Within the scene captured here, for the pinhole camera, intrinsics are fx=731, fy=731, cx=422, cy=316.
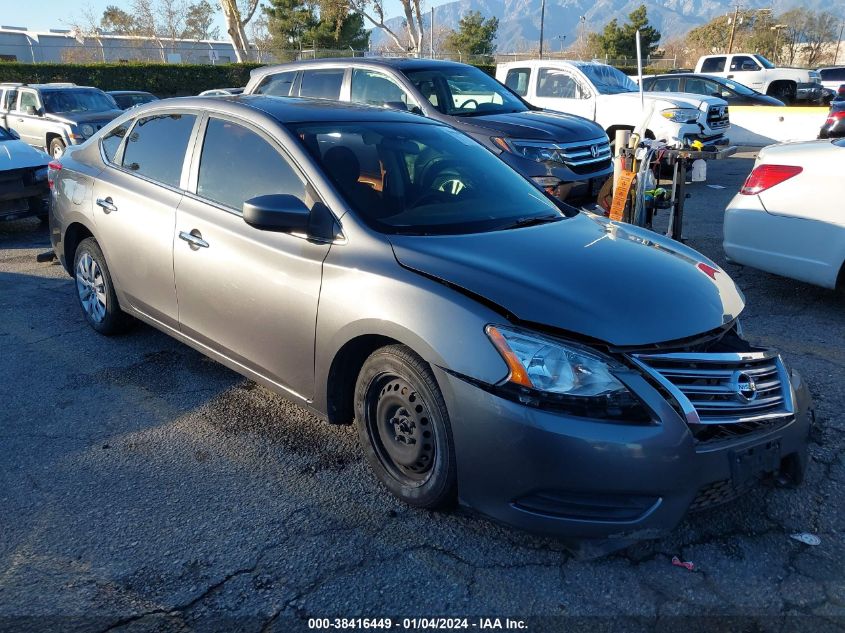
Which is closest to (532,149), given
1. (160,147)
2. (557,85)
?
(160,147)

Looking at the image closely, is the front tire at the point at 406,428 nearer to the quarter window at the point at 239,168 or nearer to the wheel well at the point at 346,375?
the wheel well at the point at 346,375

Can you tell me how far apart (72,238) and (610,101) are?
32.2 feet

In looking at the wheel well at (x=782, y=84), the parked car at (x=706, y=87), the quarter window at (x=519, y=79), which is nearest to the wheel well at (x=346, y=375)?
the quarter window at (x=519, y=79)

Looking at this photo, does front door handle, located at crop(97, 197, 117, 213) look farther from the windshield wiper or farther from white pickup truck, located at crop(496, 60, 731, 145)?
white pickup truck, located at crop(496, 60, 731, 145)

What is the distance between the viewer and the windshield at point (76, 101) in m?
14.4

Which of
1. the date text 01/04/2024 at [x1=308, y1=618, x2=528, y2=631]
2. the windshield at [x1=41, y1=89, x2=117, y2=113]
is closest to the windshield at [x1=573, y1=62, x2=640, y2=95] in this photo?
the windshield at [x1=41, y1=89, x2=117, y2=113]

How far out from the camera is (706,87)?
59.1 feet

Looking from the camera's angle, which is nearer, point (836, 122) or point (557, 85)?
point (836, 122)

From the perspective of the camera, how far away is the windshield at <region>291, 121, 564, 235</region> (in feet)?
11.6

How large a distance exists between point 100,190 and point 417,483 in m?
3.18

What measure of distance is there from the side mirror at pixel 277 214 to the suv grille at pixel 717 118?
11.2 meters

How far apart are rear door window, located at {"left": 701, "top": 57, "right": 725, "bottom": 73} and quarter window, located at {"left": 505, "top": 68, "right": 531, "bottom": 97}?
547 inches

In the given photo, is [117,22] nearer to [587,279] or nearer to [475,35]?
[475,35]

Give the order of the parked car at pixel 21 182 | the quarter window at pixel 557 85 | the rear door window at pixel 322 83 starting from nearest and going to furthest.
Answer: the parked car at pixel 21 182
the rear door window at pixel 322 83
the quarter window at pixel 557 85
